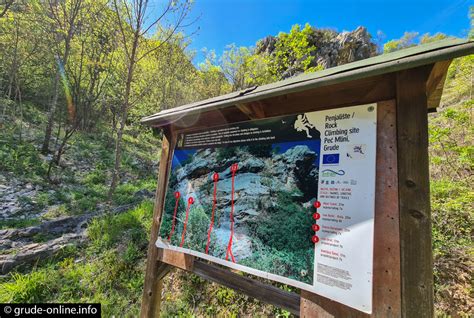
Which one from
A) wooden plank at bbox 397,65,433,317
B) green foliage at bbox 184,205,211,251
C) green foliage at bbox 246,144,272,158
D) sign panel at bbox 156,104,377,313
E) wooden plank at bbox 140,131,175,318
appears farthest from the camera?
wooden plank at bbox 140,131,175,318

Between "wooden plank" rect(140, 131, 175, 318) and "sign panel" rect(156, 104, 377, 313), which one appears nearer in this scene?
"sign panel" rect(156, 104, 377, 313)

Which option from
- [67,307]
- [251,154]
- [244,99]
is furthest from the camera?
[67,307]

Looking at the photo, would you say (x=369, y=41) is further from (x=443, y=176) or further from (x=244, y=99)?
(x=244, y=99)

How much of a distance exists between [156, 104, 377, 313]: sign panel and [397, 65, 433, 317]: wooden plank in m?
0.16

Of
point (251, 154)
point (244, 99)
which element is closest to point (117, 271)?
point (251, 154)

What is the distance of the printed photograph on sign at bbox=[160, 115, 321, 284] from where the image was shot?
156 centimetres

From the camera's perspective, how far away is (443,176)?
4.78 meters

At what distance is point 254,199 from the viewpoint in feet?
6.01

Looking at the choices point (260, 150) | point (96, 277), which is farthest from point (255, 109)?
point (96, 277)

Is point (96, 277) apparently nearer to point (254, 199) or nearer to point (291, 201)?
point (254, 199)

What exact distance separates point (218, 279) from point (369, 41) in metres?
29.5

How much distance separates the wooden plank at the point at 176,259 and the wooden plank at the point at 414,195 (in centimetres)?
177

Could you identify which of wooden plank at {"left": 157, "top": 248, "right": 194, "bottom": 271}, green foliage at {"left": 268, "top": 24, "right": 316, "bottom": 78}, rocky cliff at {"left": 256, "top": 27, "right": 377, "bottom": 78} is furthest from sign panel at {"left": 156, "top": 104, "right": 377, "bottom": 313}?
rocky cliff at {"left": 256, "top": 27, "right": 377, "bottom": 78}

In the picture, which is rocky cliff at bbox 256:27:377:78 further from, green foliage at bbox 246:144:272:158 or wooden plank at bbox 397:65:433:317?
wooden plank at bbox 397:65:433:317
